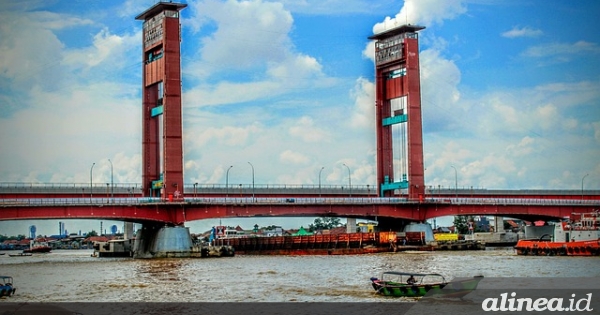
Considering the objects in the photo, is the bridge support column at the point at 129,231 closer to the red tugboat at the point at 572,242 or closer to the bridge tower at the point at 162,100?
the bridge tower at the point at 162,100

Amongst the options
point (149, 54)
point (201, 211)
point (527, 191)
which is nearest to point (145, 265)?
point (201, 211)

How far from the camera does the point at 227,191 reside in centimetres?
14550

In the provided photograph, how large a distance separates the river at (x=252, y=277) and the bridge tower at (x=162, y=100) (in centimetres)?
1548

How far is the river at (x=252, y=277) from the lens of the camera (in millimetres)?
63281

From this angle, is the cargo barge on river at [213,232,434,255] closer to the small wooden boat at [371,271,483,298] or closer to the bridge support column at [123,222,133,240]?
the bridge support column at [123,222,133,240]

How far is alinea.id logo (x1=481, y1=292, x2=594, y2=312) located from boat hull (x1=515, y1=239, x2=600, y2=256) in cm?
4722

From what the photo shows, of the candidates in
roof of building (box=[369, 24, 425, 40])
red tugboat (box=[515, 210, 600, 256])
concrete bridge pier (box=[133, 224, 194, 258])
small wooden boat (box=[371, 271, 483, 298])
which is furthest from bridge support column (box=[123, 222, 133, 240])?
small wooden boat (box=[371, 271, 483, 298])

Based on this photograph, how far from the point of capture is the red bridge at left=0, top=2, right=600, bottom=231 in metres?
117

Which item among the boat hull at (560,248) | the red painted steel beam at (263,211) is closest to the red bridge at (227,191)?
the red painted steel beam at (263,211)

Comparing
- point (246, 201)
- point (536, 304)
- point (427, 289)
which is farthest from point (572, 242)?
point (536, 304)

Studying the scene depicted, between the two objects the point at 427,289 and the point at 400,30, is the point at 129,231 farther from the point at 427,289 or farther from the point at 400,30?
the point at 427,289

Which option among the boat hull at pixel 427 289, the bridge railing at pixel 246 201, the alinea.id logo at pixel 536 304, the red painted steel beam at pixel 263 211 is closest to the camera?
the alinea.id logo at pixel 536 304

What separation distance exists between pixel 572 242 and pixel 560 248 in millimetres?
1374

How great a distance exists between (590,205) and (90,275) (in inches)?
3405
